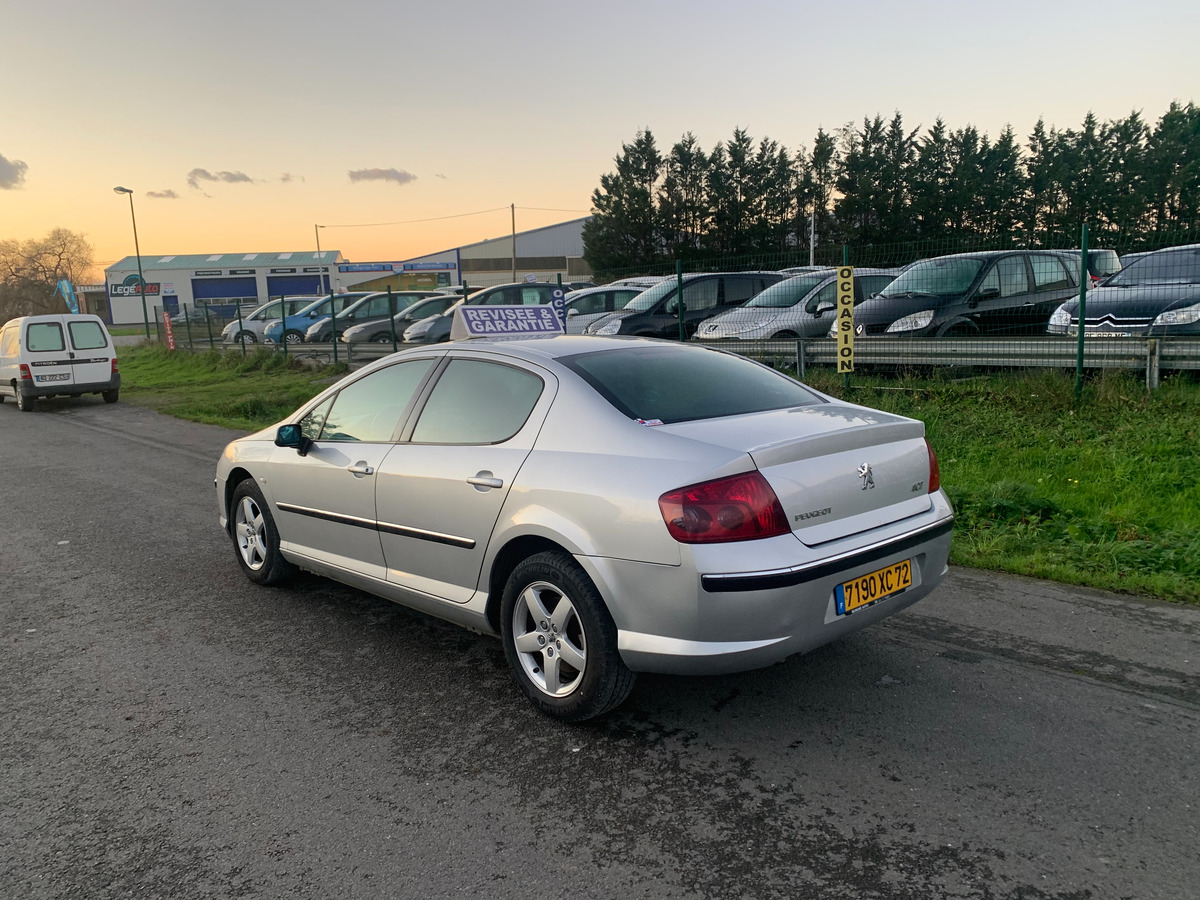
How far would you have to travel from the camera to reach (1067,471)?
7.08 metres

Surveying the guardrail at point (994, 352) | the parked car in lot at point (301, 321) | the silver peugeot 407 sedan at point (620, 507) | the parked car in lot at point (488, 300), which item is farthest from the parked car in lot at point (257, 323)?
the silver peugeot 407 sedan at point (620, 507)

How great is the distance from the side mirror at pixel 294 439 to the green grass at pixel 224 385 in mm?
8621

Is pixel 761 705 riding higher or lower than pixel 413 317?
lower

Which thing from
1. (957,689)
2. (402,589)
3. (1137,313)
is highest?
(1137,313)

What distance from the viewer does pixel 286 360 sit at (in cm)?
2164

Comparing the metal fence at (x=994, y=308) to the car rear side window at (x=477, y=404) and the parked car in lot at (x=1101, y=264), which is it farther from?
the car rear side window at (x=477, y=404)

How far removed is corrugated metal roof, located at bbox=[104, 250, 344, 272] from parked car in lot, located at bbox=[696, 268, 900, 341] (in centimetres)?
7515

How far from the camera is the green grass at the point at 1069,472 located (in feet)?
17.6

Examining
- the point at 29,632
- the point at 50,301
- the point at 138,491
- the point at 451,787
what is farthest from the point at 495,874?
the point at 50,301

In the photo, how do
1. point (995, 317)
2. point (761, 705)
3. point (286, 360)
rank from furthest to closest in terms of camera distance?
point (286, 360)
point (995, 317)
point (761, 705)

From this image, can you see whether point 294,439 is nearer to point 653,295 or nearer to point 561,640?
point 561,640

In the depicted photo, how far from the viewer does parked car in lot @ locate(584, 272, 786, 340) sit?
1420 centimetres

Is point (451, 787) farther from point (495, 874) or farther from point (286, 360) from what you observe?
point (286, 360)

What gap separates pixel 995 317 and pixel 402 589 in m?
9.03
